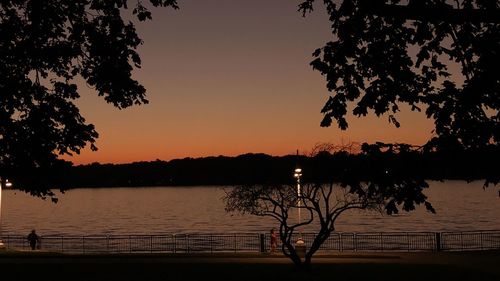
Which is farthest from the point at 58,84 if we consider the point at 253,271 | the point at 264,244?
the point at 264,244

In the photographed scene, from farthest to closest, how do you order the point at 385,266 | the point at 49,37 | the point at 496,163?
the point at 385,266, the point at 49,37, the point at 496,163

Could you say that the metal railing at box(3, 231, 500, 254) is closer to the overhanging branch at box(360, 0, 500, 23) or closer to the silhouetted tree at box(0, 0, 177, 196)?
the silhouetted tree at box(0, 0, 177, 196)

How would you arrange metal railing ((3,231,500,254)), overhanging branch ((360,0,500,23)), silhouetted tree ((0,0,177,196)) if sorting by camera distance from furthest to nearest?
metal railing ((3,231,500,254)) < silhouetted tree ((0,0,177,196)) < overhanging branch ((360,0,500,23))

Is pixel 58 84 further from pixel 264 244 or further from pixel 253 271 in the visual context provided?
pixel 264 244

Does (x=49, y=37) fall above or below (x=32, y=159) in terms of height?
above

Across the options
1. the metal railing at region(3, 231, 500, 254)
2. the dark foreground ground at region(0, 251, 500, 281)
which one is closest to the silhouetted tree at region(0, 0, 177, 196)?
the dark foreground ground at region(0, 251, 500, 281)

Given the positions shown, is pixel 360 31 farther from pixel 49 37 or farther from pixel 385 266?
pixel 385 266

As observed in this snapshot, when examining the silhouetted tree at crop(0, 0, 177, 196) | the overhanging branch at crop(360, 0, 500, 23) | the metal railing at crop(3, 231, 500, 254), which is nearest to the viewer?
the overhanging branch at crop(360, 0, 500, 23)

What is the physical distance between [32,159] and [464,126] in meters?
11.8

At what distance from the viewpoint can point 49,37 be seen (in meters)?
17.0

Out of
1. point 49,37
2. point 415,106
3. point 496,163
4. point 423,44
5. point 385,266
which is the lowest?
point 385,266

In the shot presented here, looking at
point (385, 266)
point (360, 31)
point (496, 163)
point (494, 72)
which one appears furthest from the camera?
point (385, 266)

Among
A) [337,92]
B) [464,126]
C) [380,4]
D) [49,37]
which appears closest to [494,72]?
[464,126]

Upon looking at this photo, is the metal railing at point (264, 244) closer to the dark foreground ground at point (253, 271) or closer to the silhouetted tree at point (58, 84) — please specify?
the dark foreground ground at point (253, 271)
